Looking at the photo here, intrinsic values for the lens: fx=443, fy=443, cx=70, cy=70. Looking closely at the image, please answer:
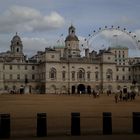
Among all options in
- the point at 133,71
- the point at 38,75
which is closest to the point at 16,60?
the point at 38,75

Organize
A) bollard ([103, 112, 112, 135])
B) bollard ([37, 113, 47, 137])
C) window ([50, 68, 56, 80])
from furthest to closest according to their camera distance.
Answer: window ([50, 68, 56, 80])
bollard ([103, 112, 112, 135])
bollard ([37, 113, 47, 137])

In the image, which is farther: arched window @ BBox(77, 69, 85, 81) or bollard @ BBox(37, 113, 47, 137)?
arched window @ BBox(77, 69, 85, 81)

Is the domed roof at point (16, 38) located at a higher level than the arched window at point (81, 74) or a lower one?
higher

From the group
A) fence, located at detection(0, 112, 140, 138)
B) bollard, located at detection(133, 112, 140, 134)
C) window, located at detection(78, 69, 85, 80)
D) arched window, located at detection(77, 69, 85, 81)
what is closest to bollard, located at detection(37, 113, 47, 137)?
fence, located at detection(0, 112, 140, 138)

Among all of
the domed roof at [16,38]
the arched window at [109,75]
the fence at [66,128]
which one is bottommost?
the fence at [66,128]

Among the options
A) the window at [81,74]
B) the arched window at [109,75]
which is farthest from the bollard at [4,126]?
the arched window at [109,75]

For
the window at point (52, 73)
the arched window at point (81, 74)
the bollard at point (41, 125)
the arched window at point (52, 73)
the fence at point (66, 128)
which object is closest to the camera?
the fence at point (66, 128)

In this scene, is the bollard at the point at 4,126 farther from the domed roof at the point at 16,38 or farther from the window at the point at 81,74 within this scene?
the domed roof at the point at 16,38

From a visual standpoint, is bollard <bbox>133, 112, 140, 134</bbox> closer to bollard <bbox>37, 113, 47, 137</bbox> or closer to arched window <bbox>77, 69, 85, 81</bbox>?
bollard <bbox>37, 113, 47, 137</bbox>

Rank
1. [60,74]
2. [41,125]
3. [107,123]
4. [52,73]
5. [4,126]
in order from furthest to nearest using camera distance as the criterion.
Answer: [60,74] → [52,73] → [107,123] → [41,125] → [4,126]

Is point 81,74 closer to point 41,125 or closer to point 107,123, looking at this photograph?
point 107,123

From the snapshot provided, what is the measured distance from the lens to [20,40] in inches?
6742

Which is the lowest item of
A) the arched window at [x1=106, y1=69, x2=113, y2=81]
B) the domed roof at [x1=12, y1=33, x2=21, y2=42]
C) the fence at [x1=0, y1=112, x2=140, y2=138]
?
the fence at [x1=0, y1=112, x2=140, y2=138]

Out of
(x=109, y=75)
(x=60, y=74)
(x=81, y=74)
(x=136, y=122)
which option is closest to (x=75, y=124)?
(x=136, y=122)
